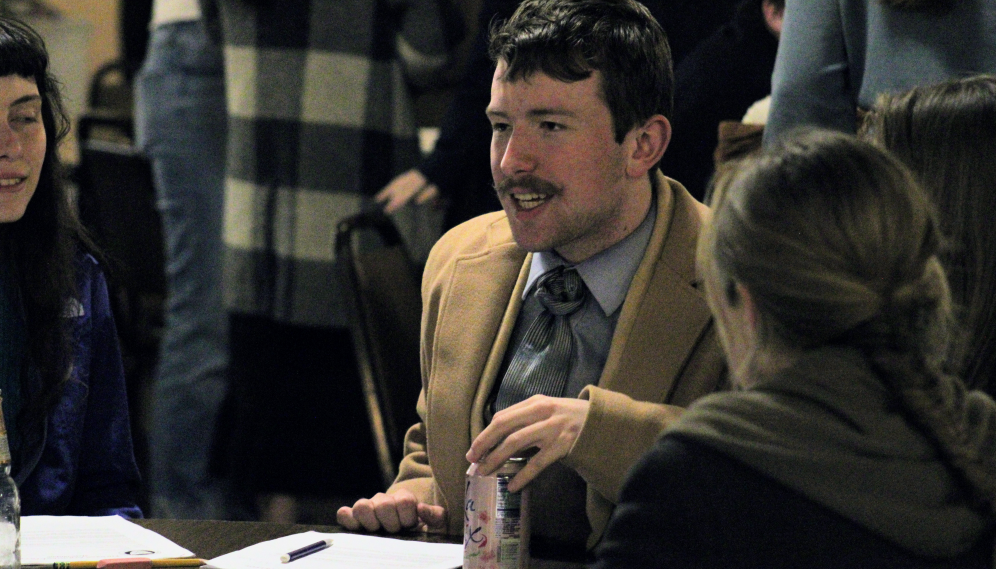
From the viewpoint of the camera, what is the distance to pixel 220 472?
3.63 meters

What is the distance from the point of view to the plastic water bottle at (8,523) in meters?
1.39

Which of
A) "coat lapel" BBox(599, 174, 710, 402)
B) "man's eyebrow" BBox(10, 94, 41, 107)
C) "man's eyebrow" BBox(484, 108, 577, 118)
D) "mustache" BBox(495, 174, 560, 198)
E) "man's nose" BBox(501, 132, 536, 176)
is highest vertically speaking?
"man's eyebrow" BBox(484, 108, 577, 118)

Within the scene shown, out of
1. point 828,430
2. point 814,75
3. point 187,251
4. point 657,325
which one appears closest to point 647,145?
point 657,325

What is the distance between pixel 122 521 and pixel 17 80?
0.63 meters

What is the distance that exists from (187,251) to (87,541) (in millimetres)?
2324

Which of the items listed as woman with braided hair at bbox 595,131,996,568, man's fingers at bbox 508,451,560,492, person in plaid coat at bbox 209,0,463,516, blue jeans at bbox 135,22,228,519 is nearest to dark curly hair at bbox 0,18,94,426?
man's fingers at bbox 508,451,560,492

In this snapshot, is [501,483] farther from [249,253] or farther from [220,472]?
[220,472]

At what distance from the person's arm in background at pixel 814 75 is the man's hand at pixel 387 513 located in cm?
82

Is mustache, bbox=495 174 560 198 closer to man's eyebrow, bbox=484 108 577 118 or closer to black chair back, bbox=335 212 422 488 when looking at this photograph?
man's eyebrow, bbox=484 108 577 118

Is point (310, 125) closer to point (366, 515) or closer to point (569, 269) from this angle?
point (569, 269)

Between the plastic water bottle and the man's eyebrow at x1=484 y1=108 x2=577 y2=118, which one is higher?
the man's eyebrow at x1=484 y1=108 x2=577 y2=118

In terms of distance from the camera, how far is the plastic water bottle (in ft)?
4.55

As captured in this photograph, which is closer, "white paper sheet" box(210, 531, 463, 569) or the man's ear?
"white paper sheet" box(210, 531, 463, 569)

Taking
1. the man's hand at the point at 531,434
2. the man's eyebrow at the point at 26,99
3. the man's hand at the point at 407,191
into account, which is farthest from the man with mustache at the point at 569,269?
the man's hand at the point at 407,191
